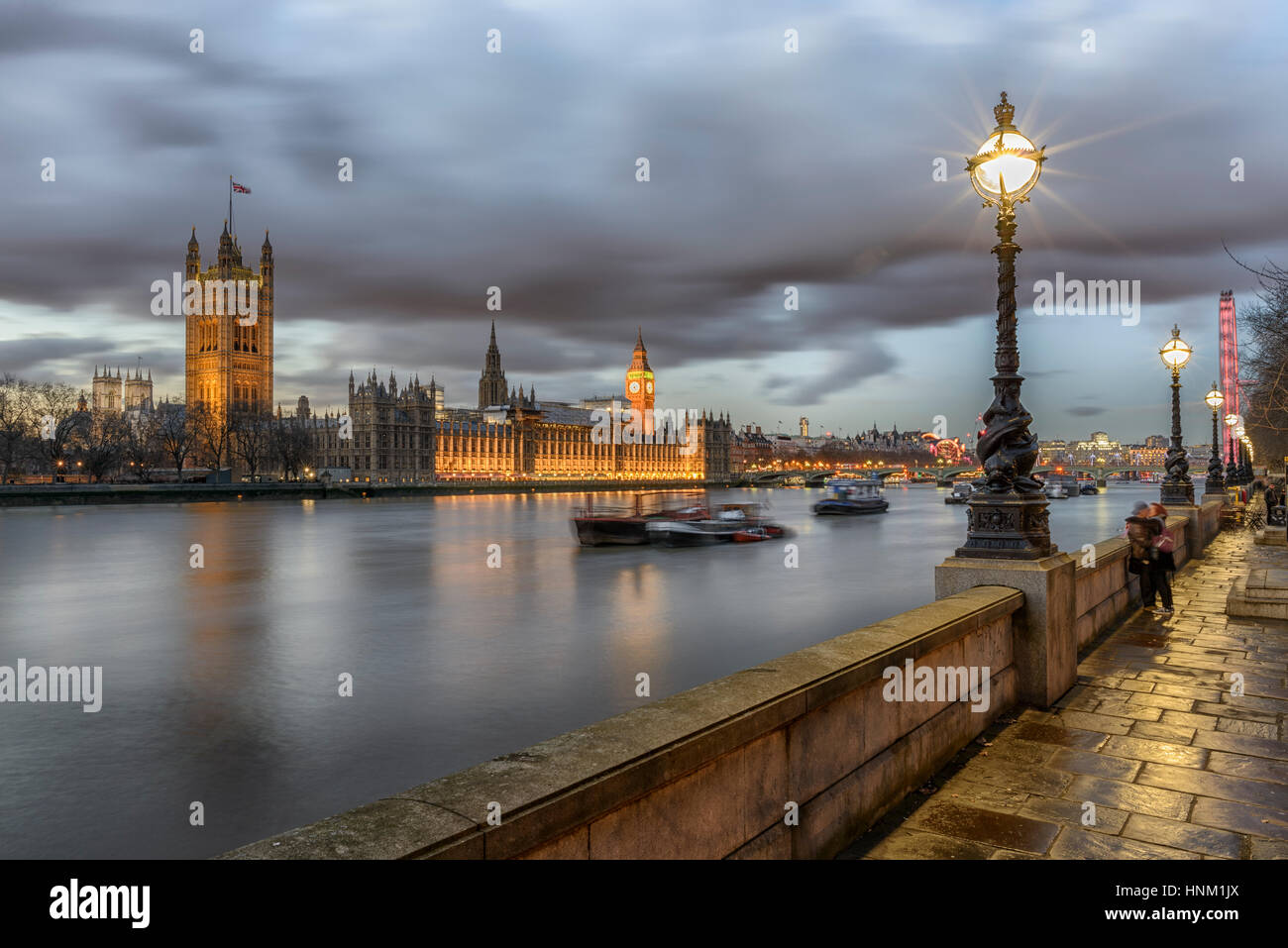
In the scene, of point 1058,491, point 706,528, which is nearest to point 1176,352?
point 706,528

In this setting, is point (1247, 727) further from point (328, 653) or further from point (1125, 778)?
point (328, 653)

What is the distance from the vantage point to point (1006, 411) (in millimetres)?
7422

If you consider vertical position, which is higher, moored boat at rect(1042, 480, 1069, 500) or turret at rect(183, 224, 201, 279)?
turret at rect(183, 224, 201, 279)

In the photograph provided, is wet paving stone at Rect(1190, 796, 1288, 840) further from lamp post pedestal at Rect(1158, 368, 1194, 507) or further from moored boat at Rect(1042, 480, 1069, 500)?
moored boat at Rect(1042, 480, 1069, 500)

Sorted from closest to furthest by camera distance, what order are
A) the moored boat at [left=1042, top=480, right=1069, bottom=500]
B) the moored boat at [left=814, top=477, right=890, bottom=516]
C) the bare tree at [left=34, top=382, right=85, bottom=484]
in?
the moored boat at [left=814, top=477, right=890, bottom=516] → the bare tree at [left=34, top=382, right=85, bottom=484] → the moored boat at [left=1042, top=480, right=1069, bottom=500]

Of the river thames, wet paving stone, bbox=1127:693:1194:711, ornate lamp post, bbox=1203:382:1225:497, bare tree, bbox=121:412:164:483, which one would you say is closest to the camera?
wet paving stone, bbox=1127:693:1194:711

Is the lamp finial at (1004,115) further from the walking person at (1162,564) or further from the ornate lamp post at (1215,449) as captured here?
the ornate lamp post at (1215,449)

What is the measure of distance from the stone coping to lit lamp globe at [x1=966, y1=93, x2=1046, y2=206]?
15.5 feet

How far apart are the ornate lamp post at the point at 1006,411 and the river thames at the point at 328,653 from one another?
6125mm

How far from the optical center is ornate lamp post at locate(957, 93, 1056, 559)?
7.09 m

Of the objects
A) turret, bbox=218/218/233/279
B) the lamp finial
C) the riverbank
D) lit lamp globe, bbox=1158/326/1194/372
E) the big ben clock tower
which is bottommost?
the riverbank

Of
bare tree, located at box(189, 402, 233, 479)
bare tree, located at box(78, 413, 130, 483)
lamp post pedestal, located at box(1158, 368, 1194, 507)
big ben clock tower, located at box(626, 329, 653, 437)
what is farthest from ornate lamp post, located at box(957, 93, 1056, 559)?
big ben clock tower, located at box(626, 329, 653, 437)

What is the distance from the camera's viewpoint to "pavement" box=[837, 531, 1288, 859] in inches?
166

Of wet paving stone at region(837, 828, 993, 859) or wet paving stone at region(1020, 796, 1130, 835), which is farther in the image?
wet paving stone at region(1020, 796, 1130, 835)
